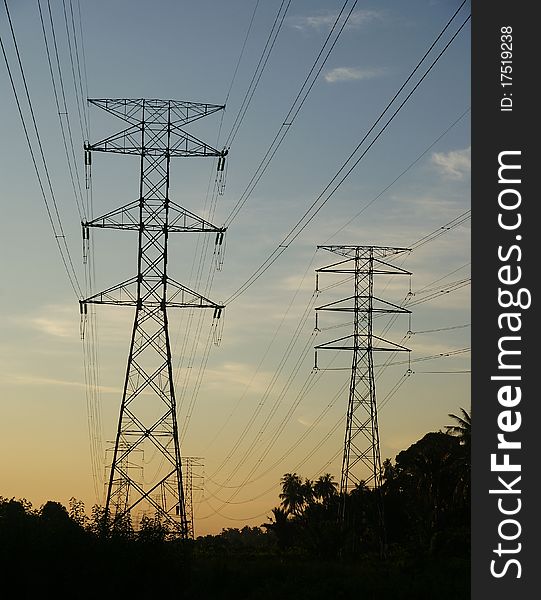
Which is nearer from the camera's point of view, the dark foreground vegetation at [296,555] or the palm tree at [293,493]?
the dark foreground vegetation at [296,555]

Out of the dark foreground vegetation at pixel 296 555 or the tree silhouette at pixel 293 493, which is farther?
the tree silhouette at pixel 293 493

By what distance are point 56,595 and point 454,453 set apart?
54.1 metres

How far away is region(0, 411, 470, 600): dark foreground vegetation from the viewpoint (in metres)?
47.8

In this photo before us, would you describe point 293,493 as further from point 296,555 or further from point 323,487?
point 296,555

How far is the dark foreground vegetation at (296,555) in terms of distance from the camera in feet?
157

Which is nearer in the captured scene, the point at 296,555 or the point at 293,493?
the point at 296,555

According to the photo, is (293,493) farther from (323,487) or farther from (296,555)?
(296,555)

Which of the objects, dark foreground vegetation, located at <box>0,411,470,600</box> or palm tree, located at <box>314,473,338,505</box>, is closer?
dark foreground vegetation, located at <box>0,411,470,600</box>

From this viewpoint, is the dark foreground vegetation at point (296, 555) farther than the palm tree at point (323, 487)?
No

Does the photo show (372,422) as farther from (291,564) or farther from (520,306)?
(520,306)

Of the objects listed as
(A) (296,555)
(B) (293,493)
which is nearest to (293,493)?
(B) (293,493)

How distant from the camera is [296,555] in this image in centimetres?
8806

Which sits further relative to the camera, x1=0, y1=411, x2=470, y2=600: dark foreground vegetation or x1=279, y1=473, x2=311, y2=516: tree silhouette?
x1=279, y1=473, x2=311, y2=516: tree silhouette

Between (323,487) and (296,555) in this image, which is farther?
(323,487)
